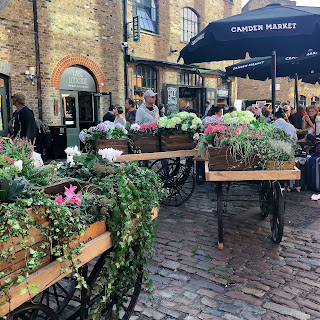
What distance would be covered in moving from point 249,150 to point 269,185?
1050 millimetres

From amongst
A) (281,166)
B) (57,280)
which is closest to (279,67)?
(281,166)

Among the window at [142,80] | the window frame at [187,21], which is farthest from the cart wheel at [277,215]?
the window frame at [187,21]

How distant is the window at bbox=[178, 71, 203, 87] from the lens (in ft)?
53.1

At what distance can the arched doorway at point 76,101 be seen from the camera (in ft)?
38.0

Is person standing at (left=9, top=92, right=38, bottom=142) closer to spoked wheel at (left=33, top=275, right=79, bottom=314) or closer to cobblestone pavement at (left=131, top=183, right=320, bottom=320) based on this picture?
cobblestone pavement at (left=131, top=183, right=320, bottom=320)

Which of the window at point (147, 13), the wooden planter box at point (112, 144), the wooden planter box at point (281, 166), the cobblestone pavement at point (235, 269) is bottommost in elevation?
the cobblestone pavement at point (235, 269)

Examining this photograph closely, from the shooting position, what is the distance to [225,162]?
3.87m

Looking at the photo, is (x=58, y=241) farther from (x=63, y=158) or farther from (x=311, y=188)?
(x=63, y=158)

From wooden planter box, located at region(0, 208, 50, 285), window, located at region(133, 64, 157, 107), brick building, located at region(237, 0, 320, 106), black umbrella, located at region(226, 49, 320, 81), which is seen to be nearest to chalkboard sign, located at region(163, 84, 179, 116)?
window, located at region(133, 64, 157, 107)

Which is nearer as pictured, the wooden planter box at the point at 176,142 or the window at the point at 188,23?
the wooden planter box at the point at 176,142

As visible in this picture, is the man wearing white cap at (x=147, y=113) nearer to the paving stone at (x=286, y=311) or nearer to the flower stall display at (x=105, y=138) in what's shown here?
the flower stall display at (x=105, y=138)

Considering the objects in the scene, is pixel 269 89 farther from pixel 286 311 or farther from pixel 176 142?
pixel 286 311

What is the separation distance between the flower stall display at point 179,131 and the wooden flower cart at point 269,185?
1050 mm

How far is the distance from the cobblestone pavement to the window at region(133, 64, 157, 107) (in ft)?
30.6
